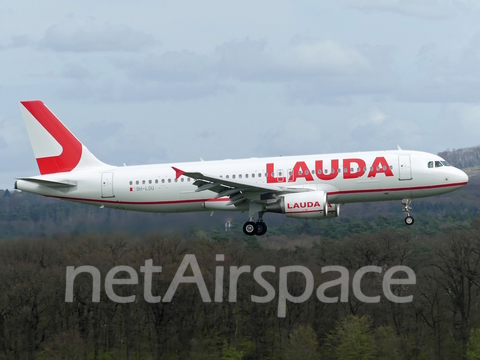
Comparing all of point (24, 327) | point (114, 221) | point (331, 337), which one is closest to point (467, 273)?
point (331, 337)

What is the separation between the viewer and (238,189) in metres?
46.2

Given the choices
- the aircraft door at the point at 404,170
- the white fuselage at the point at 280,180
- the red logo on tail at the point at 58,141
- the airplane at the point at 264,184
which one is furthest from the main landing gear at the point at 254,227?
the red logo on tail at the point at 58,141

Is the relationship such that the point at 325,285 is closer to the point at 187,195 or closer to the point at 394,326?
the point at 394,326

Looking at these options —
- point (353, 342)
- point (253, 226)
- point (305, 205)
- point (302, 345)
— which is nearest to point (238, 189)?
point (253, 226)

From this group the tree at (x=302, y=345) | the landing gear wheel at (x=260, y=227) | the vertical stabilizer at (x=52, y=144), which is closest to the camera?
the landing gear wheel at (x=260, y=227)

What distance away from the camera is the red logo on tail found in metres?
51.7

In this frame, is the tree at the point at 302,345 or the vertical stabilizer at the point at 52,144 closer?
the vertical stabilizer at the point at 52,144

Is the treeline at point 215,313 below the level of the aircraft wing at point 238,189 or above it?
below

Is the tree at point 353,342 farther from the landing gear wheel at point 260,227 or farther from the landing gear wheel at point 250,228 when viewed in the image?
the landing gear wheel at point 250,228

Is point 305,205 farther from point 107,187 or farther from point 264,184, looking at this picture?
point 107,187

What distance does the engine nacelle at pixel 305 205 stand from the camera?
147ft

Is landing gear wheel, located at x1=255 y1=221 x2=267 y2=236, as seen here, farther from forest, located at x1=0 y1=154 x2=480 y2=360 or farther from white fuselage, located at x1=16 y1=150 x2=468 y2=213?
forest, located at x1=0 y1=154 x2=480 y2=360

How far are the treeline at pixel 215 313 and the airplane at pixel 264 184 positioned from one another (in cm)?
1387

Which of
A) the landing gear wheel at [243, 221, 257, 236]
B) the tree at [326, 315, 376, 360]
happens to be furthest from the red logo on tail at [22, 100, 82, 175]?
the tree at [326, 315, 376, 360]
